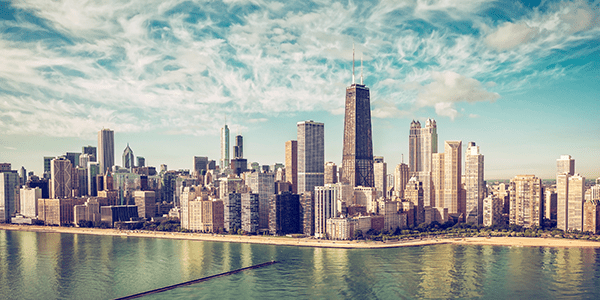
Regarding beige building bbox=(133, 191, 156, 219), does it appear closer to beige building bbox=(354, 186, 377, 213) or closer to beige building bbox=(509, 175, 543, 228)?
beige building bbox=(354, 186, 377, 213)

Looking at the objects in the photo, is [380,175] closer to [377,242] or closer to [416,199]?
[416,199]

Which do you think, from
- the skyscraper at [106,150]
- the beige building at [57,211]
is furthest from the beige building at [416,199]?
the skyscraper at [106,150]

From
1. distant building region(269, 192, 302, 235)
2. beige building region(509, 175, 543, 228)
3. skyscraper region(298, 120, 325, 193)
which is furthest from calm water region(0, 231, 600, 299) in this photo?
skyscraper region(298, 120, 325, 193)

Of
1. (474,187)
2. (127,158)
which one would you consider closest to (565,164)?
(474,187)

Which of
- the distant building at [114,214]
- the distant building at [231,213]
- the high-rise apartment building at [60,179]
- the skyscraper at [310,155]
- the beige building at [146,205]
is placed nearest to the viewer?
the distant building at [231,213]

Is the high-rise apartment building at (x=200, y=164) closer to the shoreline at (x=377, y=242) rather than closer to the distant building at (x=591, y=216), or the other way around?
the shoreline at (x=377, y=242)
